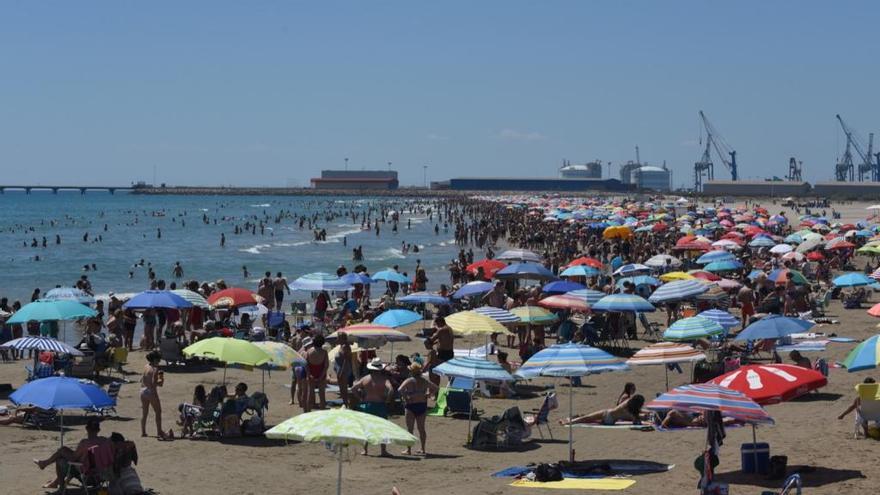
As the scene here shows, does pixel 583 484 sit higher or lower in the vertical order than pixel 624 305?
lower

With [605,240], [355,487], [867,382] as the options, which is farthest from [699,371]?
[605,240]

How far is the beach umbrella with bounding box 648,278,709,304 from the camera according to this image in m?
18.9

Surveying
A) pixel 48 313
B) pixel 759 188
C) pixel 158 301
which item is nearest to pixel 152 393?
pixel 48 313

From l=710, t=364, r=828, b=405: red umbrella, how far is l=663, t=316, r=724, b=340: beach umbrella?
178 inches

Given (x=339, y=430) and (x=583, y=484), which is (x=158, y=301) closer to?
(x=583, y=484)

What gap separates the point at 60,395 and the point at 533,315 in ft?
27.6

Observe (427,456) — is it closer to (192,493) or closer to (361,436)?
(192,493)

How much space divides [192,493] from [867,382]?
6.90m

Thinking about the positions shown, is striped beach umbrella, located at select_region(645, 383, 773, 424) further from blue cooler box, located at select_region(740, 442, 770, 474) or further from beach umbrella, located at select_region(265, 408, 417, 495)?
beach umbrella, located at select_region(265, 408, 417, 495)

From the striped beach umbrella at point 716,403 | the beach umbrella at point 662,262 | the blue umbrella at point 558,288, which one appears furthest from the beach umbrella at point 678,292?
the striped beach umbrella at point 716,403

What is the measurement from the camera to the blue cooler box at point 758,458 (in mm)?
9922

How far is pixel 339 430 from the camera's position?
7.83 meters

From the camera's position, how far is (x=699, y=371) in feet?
45.0

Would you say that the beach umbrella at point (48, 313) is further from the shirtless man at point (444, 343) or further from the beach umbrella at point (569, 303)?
the beach umbrella at point (569, 303)
